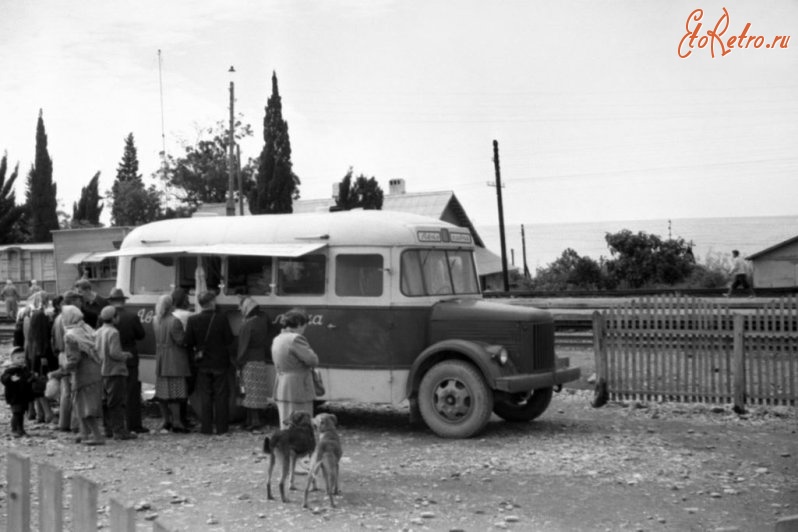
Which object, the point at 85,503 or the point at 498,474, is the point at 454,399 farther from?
the point at 85,503

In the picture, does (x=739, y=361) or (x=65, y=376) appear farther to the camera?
(x=739, y=361)

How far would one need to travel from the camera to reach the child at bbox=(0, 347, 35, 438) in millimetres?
12047

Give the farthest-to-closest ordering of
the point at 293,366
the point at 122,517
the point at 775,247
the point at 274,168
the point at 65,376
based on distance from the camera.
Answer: the point at 274,168 → the point at 775,247 → the point at 65,376 → the point at 293,366 → the point at 122,517

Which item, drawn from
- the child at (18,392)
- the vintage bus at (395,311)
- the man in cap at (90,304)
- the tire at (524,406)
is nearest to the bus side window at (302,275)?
the vintage bus at (395,311)

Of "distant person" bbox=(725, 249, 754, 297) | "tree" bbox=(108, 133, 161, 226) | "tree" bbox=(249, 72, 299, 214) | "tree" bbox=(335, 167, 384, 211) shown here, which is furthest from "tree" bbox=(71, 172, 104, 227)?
"distant person" bbox=(725, 249, 754, 297)

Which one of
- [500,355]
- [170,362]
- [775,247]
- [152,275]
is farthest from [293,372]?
[775,247]

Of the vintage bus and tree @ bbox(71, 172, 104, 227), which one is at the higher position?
tree @ bbox(71, 172, 104, 227)

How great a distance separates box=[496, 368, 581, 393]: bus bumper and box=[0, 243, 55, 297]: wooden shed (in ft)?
114

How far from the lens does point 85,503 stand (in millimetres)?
3348

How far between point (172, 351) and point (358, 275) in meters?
2.53

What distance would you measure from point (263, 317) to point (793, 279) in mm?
36469

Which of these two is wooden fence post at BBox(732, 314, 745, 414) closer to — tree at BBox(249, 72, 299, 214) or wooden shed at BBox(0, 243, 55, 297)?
wooden shed at BBox(0, 243, 55, 297)

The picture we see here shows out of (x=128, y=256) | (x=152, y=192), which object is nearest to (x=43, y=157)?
(x=152, y=192)

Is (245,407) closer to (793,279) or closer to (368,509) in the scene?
(368,509)
